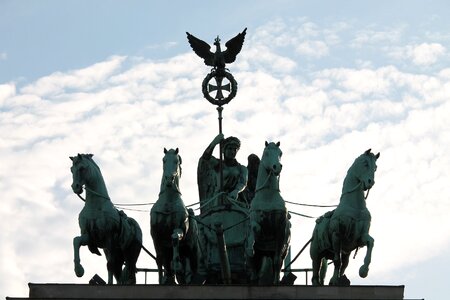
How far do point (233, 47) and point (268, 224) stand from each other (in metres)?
6.59

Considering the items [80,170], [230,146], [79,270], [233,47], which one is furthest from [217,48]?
[79,270]

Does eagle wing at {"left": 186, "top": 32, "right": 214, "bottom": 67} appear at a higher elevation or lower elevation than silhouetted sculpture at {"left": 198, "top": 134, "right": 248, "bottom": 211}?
higher

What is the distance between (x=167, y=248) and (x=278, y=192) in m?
2.17

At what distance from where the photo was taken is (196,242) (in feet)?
124

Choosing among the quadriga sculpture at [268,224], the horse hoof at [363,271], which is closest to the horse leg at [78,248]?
the quadriga sculpture at [268,224]

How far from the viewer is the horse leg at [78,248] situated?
36.8 m

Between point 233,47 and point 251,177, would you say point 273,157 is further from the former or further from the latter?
point 233,47

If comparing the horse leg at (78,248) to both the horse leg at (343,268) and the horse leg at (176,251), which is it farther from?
the horse leg at (343,268)

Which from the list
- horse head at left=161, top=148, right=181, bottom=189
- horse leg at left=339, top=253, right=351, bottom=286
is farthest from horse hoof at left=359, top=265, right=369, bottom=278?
horse head at left=161, top=148, right=181, bottom=189

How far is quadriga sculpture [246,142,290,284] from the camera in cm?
3691

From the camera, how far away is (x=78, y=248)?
121 ft

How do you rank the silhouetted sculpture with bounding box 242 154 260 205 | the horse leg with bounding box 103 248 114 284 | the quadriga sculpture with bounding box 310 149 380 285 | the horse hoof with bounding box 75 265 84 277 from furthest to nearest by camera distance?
the silhouetted sculpture with bounding box 242 154 260 205
the horse leg with bounding box 103 248 114 284
the quadriga sculpture with bounding box 310 149 380 285
the horse hoof with bounding box 75 265 84 277

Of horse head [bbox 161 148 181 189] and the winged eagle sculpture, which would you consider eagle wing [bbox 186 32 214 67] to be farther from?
horse head [bbox 161 148 181 189]

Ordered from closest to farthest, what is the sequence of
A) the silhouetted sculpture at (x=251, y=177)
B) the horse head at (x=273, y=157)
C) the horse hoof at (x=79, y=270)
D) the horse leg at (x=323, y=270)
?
the horse head at (x=273, y=157)
the horse hoof at (x=79, y=270)
the horse leg at (x=323, y=270)
the silhouetted sculpture at (x=251, y=177)
